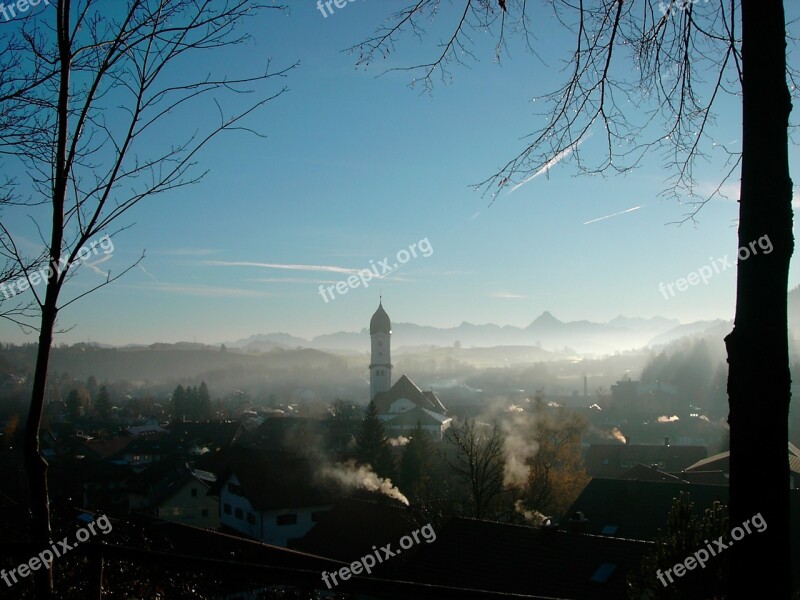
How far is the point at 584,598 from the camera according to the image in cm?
1228

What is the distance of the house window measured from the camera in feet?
85.4

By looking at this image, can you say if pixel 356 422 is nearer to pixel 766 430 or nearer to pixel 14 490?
pixel 14 490

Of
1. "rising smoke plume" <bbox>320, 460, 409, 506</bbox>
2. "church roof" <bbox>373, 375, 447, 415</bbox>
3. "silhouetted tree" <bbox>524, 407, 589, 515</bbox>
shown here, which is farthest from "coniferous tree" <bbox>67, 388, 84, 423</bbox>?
"silhouetted tree" <bbox>524, 407, 589, 515</bbox>

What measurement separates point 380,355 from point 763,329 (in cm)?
7070

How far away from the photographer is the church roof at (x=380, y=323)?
72500 millimetres

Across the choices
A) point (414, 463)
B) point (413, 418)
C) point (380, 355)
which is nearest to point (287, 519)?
point (414, 463)

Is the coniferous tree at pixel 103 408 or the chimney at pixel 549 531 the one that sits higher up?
the chimney at pixel 549 531

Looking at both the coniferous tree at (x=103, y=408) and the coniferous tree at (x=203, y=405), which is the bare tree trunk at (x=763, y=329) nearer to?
the coniferous tree at (x=103, y=408)

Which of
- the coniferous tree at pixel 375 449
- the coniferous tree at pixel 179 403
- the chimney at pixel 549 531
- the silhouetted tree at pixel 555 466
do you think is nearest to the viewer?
the chimney at pixel 549 531

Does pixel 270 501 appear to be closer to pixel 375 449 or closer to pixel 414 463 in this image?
pixel 414 463

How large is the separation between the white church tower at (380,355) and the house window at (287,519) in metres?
46.7

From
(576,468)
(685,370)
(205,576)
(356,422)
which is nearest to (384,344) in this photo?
(356,422)

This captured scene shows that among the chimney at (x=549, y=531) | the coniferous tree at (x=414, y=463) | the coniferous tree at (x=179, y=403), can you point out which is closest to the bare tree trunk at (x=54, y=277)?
the chimney at (x=549, y=531)

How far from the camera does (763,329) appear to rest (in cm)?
299
